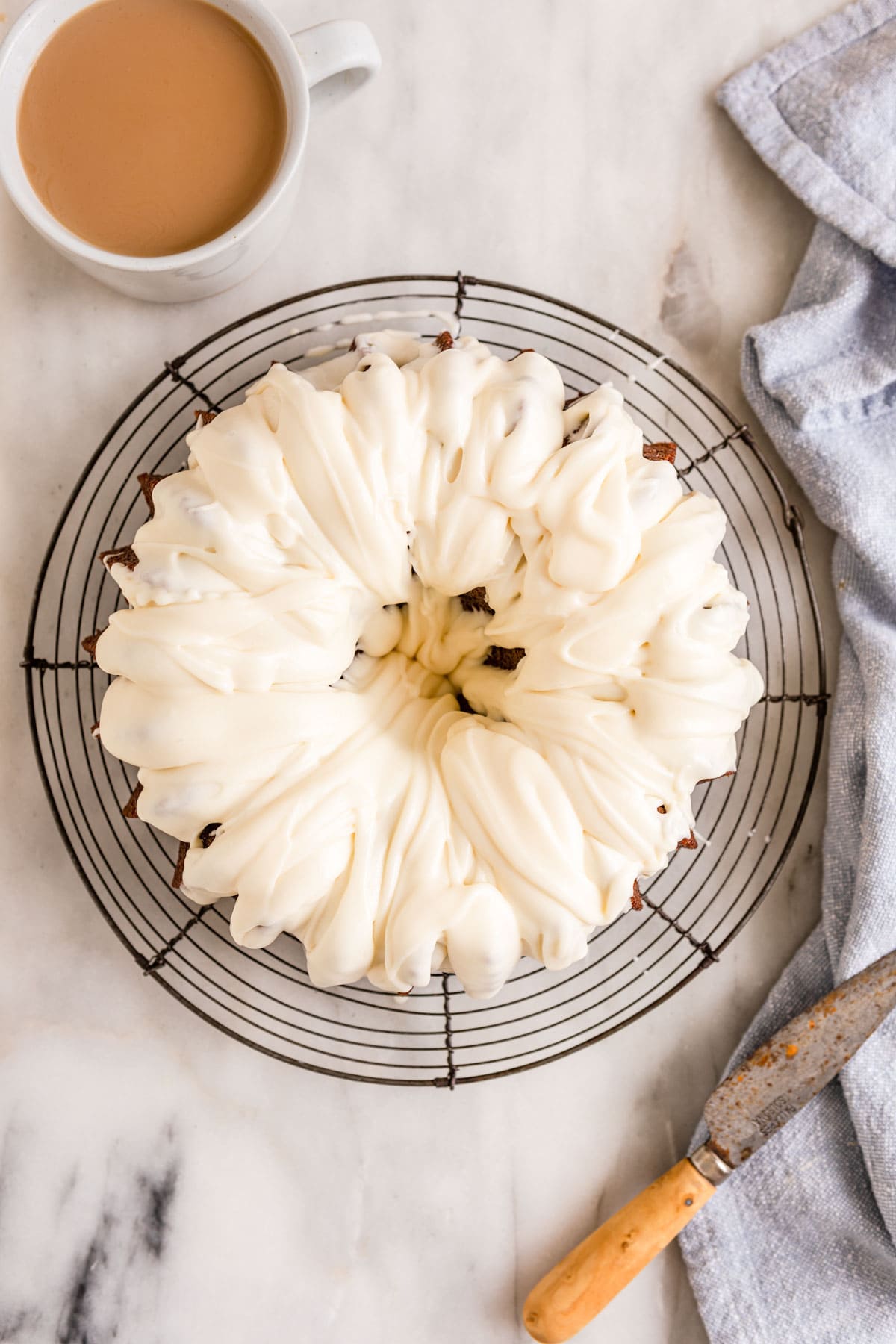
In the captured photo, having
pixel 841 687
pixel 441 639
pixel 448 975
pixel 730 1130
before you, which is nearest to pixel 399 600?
pixel 441 639

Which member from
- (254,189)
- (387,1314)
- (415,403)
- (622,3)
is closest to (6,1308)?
(387,1314)

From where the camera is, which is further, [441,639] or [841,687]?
[841,687]

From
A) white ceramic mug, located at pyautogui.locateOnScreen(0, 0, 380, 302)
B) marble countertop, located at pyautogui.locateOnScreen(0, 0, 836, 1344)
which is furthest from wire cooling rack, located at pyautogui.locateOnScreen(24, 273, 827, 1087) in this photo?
white ceramic mug, located at pyautogui.locateOnScreen(0, 0, 380, 302)

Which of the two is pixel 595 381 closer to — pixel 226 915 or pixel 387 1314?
pixel 226 915

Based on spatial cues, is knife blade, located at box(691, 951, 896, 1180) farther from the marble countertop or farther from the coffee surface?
the coffee surface

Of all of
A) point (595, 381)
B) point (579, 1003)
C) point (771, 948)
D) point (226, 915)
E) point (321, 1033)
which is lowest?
point (771, 948)

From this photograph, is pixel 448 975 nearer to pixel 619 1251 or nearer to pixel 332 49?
pixel 619 1251
